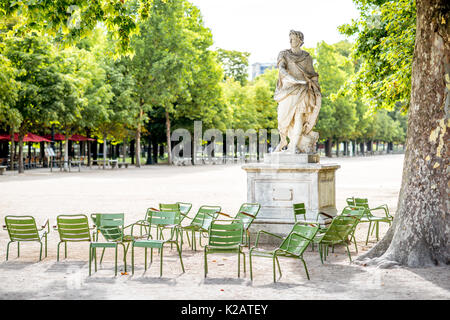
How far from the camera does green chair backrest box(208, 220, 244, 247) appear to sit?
827 centimetres

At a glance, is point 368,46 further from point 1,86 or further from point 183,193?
point 1,86

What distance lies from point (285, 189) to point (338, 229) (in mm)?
2327

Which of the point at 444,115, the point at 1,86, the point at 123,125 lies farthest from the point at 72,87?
the point at 444,115

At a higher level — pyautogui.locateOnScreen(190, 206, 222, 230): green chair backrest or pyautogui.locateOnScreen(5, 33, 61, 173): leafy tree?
pyautogui.locateOnScreen(5, 33, 61, 173): leafy tree

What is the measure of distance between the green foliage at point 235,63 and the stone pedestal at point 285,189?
2807 inches

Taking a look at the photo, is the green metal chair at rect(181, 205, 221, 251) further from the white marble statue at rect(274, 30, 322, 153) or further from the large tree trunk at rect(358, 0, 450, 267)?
the large tree trunk at rect(358, 0, 450, 267)

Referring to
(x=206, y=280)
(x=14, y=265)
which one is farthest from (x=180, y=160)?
(x=206, y=280)

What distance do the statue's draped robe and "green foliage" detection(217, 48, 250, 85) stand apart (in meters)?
70.8

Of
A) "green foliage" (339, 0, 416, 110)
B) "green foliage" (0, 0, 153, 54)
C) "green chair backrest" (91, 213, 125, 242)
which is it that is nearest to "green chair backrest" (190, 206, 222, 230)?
"green chair backrest" (91, 213, 125, 242)

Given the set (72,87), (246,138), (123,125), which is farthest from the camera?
(246,138)

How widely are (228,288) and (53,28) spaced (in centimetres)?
656

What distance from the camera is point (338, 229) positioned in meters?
9.36

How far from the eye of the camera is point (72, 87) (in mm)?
34562

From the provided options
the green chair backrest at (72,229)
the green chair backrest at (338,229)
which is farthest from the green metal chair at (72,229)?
the green chair backrest at (338,229)
